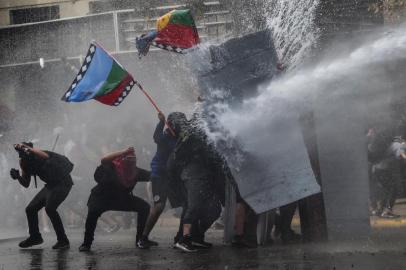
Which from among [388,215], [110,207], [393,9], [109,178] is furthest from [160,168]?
[393,9]

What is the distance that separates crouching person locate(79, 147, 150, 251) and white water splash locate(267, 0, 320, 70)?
219cm

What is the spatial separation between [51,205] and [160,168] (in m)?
1.58

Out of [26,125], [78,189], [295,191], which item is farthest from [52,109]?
[295,191]

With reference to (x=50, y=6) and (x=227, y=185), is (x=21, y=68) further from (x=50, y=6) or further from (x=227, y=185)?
(x=227, y=185)

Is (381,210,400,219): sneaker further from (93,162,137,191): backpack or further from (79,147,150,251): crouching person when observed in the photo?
(93,162,137,191): backpack

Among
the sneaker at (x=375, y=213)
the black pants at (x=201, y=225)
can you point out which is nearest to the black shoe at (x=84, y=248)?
the black pants at (x=201, y=225)

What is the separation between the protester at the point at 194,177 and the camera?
8.89m

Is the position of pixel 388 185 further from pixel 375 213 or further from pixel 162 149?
pixel 162 149

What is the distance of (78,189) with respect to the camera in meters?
13.9

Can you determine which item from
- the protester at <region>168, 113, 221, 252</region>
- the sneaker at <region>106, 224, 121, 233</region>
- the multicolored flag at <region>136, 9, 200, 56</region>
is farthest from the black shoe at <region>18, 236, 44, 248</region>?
the sneaker at <region>106, 224, 121, 233</region>

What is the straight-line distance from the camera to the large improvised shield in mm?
8430

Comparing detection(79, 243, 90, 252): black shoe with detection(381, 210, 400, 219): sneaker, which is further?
detection(381, 210, 400, 219): sneaker

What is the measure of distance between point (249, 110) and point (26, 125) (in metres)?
10.4

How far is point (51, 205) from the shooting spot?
10086mm
